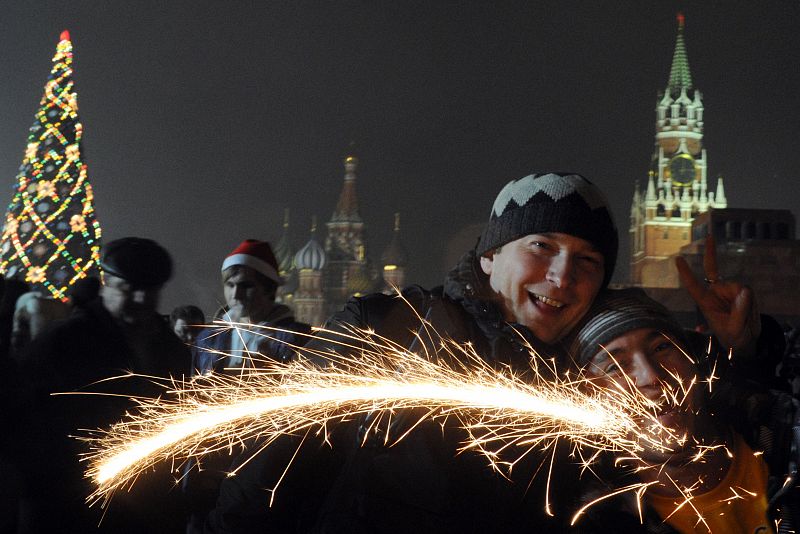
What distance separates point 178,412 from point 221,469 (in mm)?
1242

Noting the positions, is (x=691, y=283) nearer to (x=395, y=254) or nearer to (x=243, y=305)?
(x=243, y=305)

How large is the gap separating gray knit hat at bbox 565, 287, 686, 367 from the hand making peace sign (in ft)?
1.42

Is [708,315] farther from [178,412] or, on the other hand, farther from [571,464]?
[178,412]

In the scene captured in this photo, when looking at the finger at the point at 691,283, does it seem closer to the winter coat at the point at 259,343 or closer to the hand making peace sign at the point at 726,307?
the hand making peace sign at the point at 726,307

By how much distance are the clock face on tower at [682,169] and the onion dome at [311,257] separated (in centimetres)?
4220

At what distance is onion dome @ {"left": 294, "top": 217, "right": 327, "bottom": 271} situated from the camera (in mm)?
78312

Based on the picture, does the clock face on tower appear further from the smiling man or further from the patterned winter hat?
the smiling man

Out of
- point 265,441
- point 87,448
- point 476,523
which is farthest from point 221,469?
point 476,523

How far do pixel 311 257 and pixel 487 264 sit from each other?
76913 mm

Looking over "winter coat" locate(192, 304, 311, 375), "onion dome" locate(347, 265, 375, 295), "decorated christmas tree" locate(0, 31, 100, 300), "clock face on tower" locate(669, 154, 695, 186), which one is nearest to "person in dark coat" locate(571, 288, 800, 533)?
"winter coat" locate(192, 304, 311, 375)

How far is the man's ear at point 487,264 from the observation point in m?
2.09

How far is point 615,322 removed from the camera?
1.86 metres

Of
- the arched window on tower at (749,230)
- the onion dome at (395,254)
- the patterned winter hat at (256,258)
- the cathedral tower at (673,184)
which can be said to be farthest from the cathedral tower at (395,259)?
the patterned winter hat at (256,258)

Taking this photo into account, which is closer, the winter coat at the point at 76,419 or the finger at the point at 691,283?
the finger at the point at 691,283
